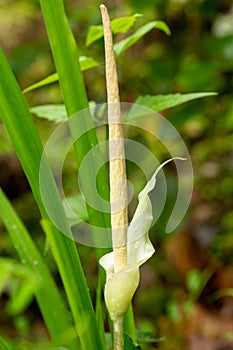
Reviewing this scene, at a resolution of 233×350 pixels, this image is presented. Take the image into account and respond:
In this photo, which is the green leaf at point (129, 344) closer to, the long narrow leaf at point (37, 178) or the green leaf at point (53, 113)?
the long narrow leaf at point (37, 178)

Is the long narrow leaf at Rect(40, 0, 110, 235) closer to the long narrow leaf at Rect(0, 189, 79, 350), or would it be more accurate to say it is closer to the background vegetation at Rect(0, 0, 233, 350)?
the long narrow leaf at Rect(0, 189, 79, 350)

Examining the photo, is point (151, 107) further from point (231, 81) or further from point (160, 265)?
point (160, 265)

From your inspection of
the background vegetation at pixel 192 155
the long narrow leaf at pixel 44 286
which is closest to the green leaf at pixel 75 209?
the long narrow leaf at pixel 44 286

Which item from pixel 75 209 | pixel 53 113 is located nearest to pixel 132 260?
pixel 75 209

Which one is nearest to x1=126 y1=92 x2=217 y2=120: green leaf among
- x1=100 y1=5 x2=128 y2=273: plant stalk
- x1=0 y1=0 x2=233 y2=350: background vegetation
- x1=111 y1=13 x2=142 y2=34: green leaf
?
x1=111 y1=13 x2=142 y2=34: green leaf

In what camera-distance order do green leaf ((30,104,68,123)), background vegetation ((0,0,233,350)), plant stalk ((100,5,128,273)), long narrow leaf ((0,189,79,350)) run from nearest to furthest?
1. plant stalk ((100,5,128,273))
2. long narrow leaf ((0,189,79,350))
3. green leaf ((30,104,68,123))
4. background vegetation ((0,0,233,350))

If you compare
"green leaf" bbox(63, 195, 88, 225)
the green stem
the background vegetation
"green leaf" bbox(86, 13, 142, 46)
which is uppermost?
"green leaf" bbox(86, 13, 142, 46)

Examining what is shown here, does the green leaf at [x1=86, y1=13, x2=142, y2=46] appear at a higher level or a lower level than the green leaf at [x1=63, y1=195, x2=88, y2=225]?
higher
